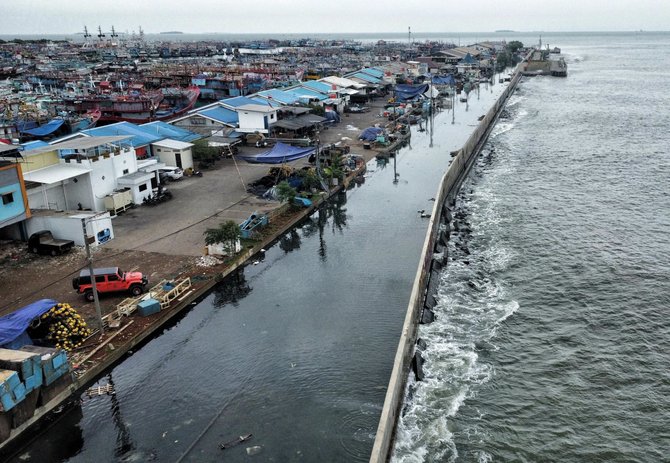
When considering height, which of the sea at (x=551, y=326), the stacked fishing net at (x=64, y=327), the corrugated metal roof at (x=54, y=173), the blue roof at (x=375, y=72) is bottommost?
the sea at (x=551, y=326)

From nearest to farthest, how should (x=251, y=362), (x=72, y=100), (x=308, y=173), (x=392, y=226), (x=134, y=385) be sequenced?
(x=134, y=385)
(x=251, y=362)
(x=392, y=226)
(x=308, y=173)
(x=72, y=100)

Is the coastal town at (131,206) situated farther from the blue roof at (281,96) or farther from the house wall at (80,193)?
the blue roof at (281,96)

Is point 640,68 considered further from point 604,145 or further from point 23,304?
point 23,304

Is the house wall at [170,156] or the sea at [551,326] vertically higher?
the house wall at [170,156]

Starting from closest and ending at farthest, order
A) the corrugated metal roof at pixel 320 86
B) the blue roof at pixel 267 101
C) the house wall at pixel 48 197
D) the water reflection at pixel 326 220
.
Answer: the house wall at pixel 48 197 → the water reflection at pixel 326 220 → the blue roof at pixel 267 101 → the corrugated metal roof at pixel 320 86

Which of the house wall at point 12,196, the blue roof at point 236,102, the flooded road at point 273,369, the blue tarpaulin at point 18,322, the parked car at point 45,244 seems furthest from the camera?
the blue roof at point 236,102

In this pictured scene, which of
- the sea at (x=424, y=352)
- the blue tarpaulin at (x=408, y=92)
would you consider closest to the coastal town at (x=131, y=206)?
the sea at (x=424, y=352)

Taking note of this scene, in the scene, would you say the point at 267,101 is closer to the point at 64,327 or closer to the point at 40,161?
the point at 40,161

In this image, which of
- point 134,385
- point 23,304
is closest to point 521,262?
point 134,385
